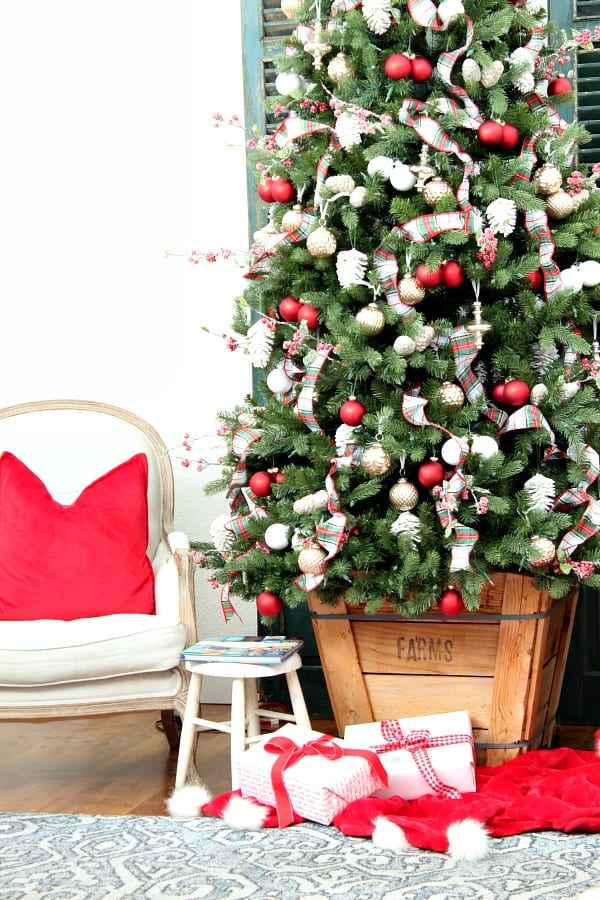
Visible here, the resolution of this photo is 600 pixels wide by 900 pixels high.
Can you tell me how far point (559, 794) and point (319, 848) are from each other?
0.49 meters

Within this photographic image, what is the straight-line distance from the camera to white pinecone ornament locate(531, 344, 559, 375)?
2.12 meters

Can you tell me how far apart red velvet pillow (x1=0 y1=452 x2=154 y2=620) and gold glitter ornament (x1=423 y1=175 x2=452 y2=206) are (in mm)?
1143

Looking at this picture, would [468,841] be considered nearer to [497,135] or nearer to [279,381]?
[279,381]

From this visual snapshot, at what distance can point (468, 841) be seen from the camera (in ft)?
5.62

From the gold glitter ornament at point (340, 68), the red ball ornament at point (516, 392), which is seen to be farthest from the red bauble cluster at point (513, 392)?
the gold glitter ornament at point (340, 68)

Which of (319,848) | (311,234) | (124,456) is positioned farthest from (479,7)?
(319,848)

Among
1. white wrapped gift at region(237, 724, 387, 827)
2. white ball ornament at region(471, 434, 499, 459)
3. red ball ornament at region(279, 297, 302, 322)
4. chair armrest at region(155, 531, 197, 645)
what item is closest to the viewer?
white wrapped gift at region(237, 724, 387, 827)

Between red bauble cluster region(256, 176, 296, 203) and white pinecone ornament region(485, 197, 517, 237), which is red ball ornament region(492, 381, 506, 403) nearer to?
white pinecone ornament region(485, 197, 517, 237)

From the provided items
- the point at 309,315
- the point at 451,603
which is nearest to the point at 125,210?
the point at 309,315

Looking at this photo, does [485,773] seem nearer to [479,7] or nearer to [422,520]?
[422,520]

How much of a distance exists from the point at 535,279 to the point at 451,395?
322 millimetres

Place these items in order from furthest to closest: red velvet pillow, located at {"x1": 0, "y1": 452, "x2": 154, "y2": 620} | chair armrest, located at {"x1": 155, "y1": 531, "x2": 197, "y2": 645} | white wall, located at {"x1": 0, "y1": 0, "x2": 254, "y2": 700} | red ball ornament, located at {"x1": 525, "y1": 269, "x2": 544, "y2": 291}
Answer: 1. white wall, located at {"x1": 0, "y1": 0, "x2": 254, "y2": 700}
2. red velvet pillow, located at {"x1": 0, "y1": 452, "x2": 154, "y2": 620}
3. chair armrest, located at {"x1": 155, "y1": 531, "x2": 197, "y2": 645}
4. red ball ornament, located at {"x1": 525, "y1": 269, "x2": 544, "y2": 291}

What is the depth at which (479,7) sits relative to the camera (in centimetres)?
210

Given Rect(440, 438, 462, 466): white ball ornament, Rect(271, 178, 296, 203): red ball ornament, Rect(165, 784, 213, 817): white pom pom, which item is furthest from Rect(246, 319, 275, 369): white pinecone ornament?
→ Rect(165, 784, 213, 817): white pom pom
